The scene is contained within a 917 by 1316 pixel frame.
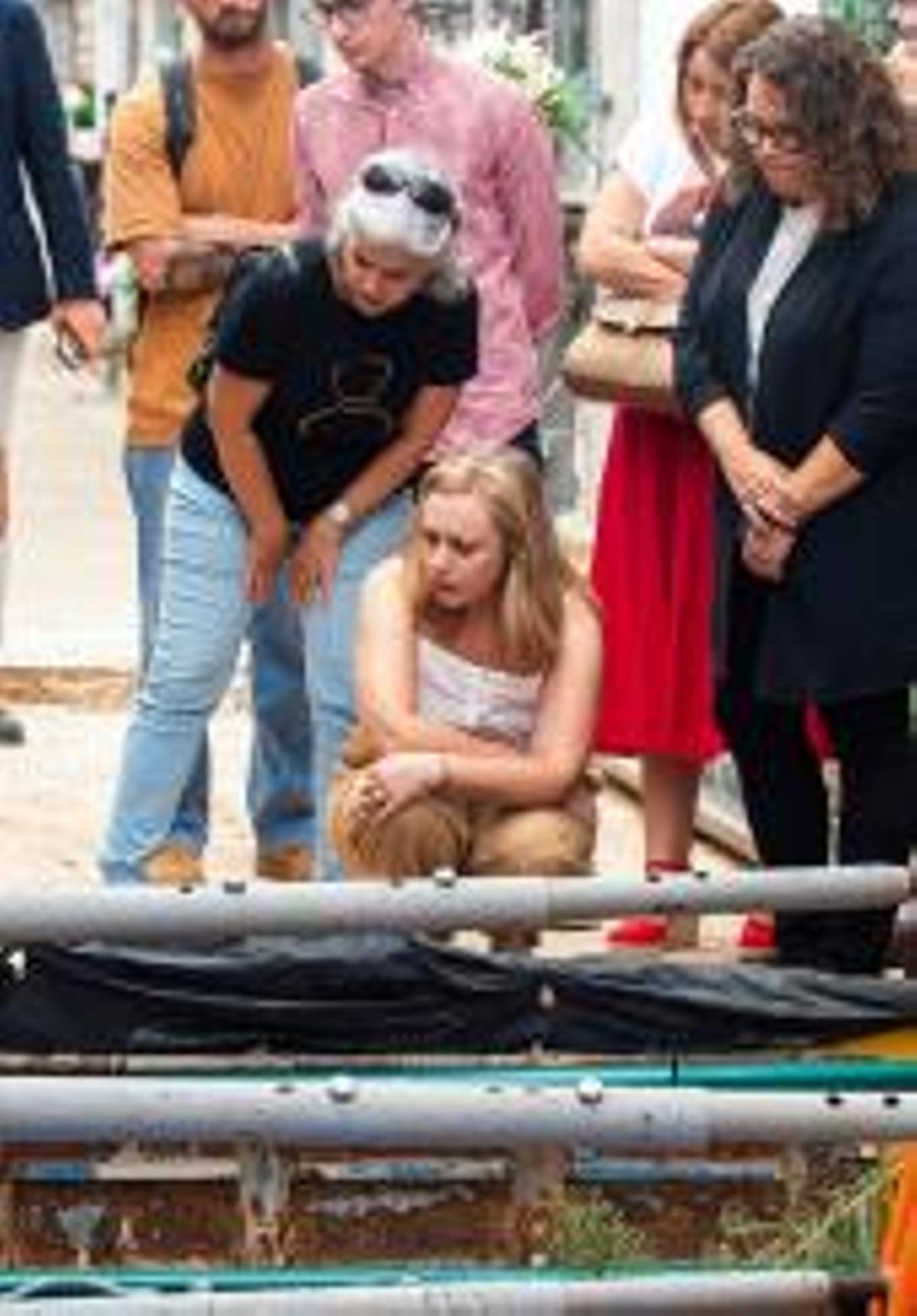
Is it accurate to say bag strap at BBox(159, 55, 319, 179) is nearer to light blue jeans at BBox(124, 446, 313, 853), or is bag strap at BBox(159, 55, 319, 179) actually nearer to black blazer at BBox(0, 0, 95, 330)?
light blue jeans at BBox(124, 446, 313, 853)

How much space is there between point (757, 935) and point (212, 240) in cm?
174

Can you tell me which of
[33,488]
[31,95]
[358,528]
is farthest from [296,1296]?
[33,488]

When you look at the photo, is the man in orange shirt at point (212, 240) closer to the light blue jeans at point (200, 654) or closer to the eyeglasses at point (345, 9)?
the light blue jeans at point (200, 654)

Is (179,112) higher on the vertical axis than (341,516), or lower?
higher

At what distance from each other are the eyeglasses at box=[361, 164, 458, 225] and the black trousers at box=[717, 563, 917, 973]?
29.2 inches

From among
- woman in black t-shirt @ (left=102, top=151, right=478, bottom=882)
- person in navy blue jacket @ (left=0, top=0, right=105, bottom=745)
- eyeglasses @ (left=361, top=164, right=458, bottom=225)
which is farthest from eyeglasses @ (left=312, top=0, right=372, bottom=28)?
person in navy blue jacket @ (left=0, top=0, right=105, bottom=745)

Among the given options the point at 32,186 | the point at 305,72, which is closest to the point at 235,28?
the point at 305,72

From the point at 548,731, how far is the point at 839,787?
1.80 ft

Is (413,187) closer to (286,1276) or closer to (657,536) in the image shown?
(657,536)

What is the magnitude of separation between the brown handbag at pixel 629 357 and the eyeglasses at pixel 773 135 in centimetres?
78


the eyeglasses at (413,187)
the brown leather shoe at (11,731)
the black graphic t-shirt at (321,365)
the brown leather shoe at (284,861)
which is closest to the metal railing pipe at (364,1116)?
the eyeglasses at (413,187)

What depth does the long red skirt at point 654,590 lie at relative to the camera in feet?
23.5

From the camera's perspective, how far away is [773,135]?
6008mm

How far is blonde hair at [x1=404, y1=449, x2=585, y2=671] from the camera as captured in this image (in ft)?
20.6
